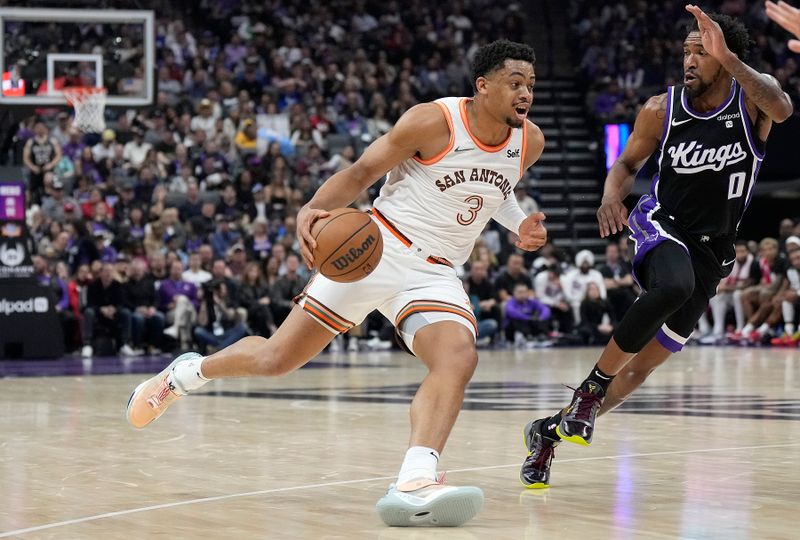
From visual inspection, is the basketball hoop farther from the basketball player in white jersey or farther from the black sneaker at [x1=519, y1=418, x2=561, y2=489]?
the black sneaker at [x1=519, y1=418, x2=561, y2=489]

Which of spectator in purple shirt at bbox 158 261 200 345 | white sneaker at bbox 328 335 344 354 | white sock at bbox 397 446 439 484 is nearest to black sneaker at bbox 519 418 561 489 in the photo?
white sock at bbox 397 446 439 484

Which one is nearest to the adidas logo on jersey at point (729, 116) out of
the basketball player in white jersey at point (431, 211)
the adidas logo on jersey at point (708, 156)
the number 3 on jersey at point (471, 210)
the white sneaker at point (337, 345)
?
the adidas logo on jersey at point (708, 156)

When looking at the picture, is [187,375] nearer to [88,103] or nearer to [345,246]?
[345,246]

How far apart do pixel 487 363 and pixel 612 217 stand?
28.7 ft

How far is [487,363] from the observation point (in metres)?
14.5

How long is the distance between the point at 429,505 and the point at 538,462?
3.70 feet

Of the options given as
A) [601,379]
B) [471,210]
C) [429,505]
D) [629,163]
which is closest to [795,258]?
[629,163]

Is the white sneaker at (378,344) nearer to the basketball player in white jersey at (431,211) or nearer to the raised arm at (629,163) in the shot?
the raised arm at (629,163)

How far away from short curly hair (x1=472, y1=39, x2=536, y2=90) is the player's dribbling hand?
2.37 ft

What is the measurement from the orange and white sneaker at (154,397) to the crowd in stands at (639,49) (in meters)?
17.6

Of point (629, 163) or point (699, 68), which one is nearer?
point (699, 68)

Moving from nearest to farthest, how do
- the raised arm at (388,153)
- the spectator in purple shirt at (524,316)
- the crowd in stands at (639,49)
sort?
the raised arm at (388,153), the spectator in purple shirt at (524,316), the crowd in stands at (639,49)

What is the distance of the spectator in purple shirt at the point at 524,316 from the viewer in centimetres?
1800

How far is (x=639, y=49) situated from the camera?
24.6 metres
